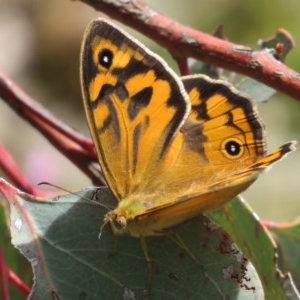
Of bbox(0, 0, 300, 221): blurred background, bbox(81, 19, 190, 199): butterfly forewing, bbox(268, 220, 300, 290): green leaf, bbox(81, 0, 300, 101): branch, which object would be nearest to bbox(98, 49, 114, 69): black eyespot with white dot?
bbox(81, 19, 190, 199): butterfly forewing

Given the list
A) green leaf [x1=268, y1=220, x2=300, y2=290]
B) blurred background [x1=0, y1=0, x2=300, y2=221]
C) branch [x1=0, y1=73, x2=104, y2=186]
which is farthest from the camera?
blurred background [x1=0, y1=0, x2=300, y2=221]

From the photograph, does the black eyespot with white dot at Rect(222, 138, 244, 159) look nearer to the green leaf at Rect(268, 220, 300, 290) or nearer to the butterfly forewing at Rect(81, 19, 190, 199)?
the butterfly forewing at Rect(81, 19, 190, 199)

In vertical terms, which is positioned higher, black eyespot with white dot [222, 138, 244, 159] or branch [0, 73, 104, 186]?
black eyespot with white dot [222, 138, 244, 159]

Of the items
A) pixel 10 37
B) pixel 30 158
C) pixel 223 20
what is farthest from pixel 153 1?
pixel 10 37

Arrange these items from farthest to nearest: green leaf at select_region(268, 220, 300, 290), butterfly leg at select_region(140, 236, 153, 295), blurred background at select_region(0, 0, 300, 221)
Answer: blurred background at select_region(0, 0, 300, 221)
green leaf at select_region(268, 220, 300, 290)
butterfly leg at select_region(140, 236, 153, 295)

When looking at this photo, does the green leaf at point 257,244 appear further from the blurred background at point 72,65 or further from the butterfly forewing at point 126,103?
the blurred background at point 72,65

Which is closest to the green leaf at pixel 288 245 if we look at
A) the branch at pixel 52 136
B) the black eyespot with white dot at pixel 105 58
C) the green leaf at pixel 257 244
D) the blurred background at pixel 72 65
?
the green leaf at pixel 257 244

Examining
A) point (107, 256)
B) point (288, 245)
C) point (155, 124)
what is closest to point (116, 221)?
point (107, 256)

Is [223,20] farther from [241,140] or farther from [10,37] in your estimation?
[241,140]
